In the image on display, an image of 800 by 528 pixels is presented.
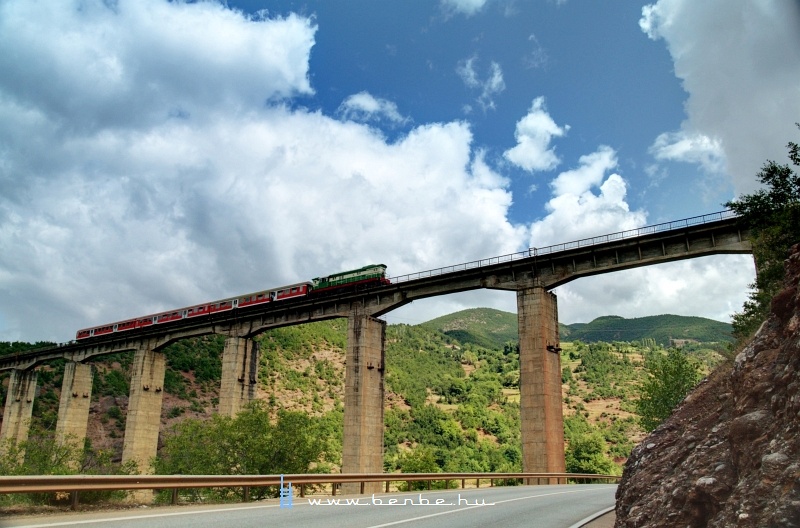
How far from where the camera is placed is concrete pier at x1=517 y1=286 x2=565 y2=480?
31.2 metres

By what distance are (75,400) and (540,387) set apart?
50816mm

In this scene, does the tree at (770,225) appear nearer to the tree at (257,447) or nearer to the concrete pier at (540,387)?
→ the concrete pier at (540,387)

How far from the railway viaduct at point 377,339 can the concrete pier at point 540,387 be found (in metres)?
0.06

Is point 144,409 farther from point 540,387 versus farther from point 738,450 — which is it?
point 738,450

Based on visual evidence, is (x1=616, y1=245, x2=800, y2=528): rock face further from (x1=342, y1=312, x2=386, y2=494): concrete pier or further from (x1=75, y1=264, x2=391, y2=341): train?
(x1=75, y1=264, x2=391, y2=341): train

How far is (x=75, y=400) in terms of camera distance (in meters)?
60.0

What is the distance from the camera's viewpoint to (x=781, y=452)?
555cm

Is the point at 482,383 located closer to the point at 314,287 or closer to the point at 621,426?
the point at 621,426

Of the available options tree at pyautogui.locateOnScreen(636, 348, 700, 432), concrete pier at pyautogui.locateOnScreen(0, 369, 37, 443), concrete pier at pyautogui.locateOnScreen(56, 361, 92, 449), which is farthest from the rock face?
concrete pier at pyautogui.locateOnScreen(0, 369, 37, 443)

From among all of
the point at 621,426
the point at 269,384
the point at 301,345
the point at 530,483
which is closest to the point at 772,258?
the point at 530,483

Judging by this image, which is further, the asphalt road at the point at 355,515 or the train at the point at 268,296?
the train at the point at 268,296

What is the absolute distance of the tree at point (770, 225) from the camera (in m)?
20.9

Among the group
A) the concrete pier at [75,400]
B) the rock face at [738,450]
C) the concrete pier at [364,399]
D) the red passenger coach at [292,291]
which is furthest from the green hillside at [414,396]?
the rock face at [738,450]

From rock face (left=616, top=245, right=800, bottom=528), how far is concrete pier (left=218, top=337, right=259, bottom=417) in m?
41.7
